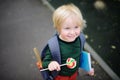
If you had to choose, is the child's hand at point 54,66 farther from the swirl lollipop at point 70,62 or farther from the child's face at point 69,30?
the child's face at point 69,30

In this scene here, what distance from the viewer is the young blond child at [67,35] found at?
A: 2754 millimetres

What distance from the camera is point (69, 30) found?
110 inches

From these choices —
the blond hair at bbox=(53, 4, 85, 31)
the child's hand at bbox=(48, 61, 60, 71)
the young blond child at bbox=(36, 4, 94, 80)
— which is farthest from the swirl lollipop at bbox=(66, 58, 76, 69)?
the blond hair at bbox=(53, 4, 85, 31)

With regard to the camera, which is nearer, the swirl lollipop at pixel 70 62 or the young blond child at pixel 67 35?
the young blond child at pixel 67 35

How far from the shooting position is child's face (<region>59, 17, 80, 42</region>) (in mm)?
2750

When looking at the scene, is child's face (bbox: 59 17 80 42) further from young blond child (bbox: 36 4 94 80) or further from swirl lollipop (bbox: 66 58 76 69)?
swirl lollipop (bbox: 66 58 76 69)

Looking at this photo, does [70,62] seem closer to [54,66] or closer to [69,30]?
[54,66]

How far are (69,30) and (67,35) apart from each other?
0.21 feet

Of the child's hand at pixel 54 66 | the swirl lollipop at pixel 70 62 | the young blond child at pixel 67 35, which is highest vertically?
the young blond child at pixel 67 35

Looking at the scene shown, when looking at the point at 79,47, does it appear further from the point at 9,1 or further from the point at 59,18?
the point at 9,1

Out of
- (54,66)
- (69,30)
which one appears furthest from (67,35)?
(54,66)

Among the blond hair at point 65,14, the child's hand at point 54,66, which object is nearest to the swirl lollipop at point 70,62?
the child's hand at point 54,66

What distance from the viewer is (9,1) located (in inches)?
289

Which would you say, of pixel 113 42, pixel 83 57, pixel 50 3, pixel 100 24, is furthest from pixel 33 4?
pixel 83 57
